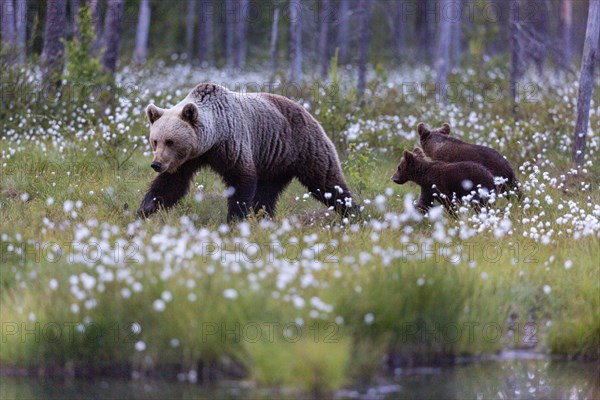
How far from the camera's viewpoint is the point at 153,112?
9.59m

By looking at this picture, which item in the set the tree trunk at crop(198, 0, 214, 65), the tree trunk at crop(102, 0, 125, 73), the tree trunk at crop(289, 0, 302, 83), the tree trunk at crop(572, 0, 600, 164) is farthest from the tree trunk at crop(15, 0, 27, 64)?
the tree trunk at crop(198, 0, 214, 65)

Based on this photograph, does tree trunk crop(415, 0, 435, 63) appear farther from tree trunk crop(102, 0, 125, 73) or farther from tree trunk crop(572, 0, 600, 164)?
tree trunk crop(572, 0, 600, 164)

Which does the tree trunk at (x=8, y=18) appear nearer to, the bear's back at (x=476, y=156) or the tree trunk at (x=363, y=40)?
the tree trunk at (x=363, y=40)

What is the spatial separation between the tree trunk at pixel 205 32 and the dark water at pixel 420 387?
25718mm

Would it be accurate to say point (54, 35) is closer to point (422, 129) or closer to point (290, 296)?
point (422, 129)

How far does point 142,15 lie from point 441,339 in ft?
77.3

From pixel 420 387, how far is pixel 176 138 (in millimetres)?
4037

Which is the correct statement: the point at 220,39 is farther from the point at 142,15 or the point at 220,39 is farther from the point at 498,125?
the point at 498,125

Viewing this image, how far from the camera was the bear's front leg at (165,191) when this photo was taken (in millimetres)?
9617

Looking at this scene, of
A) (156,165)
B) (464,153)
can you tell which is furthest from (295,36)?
(156,165)

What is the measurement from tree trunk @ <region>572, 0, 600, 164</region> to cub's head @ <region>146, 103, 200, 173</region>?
517 cm

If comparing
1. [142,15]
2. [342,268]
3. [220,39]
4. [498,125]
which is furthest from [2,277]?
[220,39]

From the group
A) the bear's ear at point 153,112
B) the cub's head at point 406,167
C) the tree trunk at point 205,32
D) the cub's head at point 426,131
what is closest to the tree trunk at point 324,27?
the tree trunk at point 205,32

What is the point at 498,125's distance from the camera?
13.1 metres
